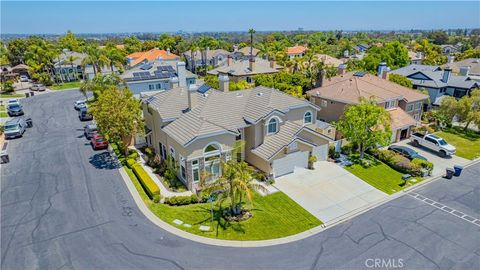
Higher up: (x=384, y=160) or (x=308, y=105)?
(x=308, y=105)

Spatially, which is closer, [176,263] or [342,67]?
[176,263]

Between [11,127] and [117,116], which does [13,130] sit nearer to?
[11,127]

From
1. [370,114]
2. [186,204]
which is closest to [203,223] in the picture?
[186,204]

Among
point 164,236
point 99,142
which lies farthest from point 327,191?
point 99,142

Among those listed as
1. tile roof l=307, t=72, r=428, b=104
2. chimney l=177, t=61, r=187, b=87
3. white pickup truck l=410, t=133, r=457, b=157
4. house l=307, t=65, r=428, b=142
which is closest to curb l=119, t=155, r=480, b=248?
white pickup truck l=410, t=133, r=457, b=157

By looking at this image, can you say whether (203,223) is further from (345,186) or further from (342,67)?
(342,67)

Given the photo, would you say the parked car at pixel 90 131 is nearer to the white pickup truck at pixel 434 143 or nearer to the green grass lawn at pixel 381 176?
the green grass lawn at pixel 381 176
